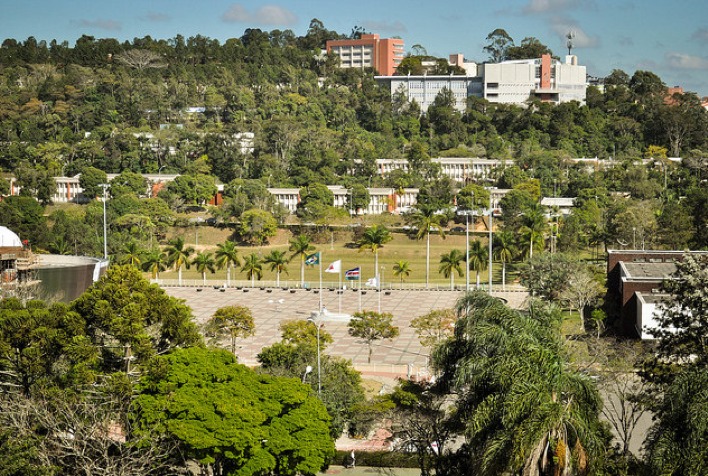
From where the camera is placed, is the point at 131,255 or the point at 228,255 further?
the point at 228,255

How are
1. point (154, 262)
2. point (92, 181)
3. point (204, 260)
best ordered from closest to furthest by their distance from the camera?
point (204, 260)
point (154, 262)
point (92, 181)

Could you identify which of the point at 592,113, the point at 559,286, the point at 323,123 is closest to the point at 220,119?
the point at 323,123

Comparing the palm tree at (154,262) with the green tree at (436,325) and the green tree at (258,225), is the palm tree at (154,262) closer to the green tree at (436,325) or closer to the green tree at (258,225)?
the green tree at (258,225)

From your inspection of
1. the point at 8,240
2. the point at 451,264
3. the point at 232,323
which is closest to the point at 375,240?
the point at 451,264

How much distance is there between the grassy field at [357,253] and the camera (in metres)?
69.4

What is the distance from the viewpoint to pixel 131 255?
2616 inches

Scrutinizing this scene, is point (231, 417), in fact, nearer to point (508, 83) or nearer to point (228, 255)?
point (228, 255)

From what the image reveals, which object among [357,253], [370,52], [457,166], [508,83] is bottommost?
[357,253]

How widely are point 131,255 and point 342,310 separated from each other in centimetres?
1801

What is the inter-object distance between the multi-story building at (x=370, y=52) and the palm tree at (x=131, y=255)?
84.5 meters

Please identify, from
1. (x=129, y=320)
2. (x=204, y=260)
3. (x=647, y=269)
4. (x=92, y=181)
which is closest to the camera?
(x=129, y=320)

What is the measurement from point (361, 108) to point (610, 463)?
10839 centimetres

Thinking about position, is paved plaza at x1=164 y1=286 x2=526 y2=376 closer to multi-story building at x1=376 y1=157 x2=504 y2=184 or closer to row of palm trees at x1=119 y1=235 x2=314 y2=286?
row of palm trees at x1=119 y1=235 x2=314 y2=286

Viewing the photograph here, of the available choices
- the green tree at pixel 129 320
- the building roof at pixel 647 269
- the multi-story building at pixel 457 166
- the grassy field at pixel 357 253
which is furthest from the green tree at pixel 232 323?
the multi-story building at pixel 457 166
